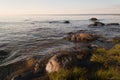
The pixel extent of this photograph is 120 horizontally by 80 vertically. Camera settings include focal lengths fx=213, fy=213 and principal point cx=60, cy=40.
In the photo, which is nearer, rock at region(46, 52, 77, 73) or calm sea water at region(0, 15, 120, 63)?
rock at region(46, 52, 77, 73)

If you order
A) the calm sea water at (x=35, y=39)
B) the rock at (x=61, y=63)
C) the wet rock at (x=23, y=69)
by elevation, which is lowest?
the calm sea water at (x=35, y=39)

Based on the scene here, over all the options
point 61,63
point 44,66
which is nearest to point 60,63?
point 61,63

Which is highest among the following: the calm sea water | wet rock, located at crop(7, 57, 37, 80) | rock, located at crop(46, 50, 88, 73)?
rock, located at crop(46, 50, 88, 73)

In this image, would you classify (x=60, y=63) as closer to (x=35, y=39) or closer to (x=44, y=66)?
(x=44, y=66)

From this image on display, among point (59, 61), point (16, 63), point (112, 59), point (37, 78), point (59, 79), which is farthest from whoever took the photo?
point (16, 63)

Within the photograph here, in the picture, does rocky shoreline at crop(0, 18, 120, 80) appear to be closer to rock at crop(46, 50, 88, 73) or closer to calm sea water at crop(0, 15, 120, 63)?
rock at crop(46, 50, 88, 73)

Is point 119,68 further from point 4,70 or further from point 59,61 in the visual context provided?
point 4,70

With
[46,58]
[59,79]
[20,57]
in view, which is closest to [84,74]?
[59,79]

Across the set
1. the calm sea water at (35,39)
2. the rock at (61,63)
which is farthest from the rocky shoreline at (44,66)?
the calm sea water at (35,39)

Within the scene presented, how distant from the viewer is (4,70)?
12594 millimetres

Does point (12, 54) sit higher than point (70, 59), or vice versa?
point (70, 59)

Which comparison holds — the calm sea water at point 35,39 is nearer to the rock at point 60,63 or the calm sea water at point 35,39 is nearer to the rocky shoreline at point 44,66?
the rocky shoreline at point 44,66

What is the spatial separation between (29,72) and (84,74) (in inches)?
133

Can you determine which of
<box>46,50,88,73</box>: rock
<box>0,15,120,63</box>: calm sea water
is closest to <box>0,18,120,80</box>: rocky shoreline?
<box>46,50,88,73</box>: rock
